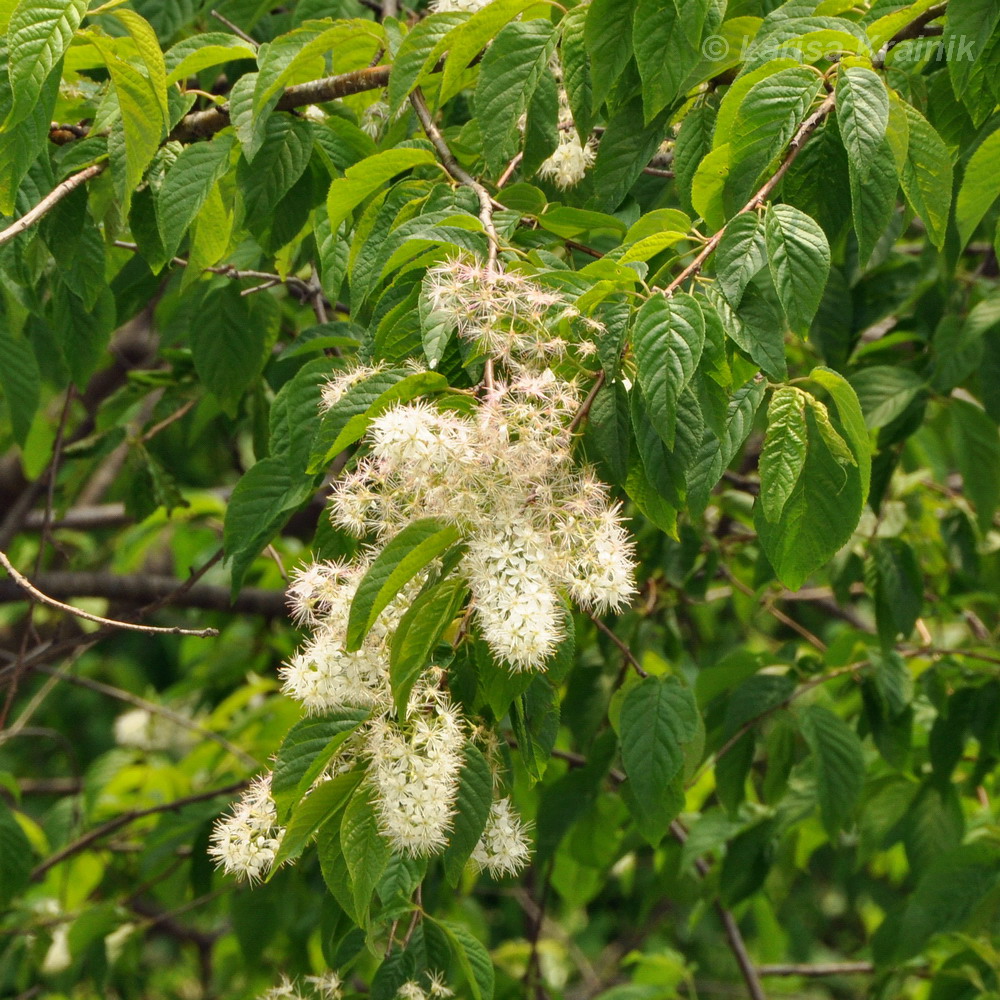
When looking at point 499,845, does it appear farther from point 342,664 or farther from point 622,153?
point 622,153

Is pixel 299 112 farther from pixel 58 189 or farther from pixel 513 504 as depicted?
pixel 513 504

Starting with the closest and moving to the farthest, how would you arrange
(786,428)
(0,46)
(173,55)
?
(786,428) → (0,46) → (173,55)

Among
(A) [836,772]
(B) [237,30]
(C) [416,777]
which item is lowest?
(A) [836,772]

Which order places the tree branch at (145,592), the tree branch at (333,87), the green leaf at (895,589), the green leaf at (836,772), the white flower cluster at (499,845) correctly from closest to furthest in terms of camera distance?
the white flower cluster at (499,845) → the tree branch at (333,87) → the green leaf at (836,772) → the green leaf at (895,589) → the tree branch at (145,592)

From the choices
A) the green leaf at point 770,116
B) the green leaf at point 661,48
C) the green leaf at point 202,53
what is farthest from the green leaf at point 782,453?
the green leaf at point 202,53

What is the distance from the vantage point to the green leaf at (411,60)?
138 centimetres

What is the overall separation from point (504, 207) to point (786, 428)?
463mm

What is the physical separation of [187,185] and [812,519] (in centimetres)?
79

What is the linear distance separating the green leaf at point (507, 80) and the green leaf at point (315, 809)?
0.68 meters

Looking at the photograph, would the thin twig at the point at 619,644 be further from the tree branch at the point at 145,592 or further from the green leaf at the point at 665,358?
the tree branch at the point at 145,592

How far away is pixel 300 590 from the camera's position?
1.11 m

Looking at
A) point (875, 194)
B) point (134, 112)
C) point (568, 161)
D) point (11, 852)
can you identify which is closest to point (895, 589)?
point (568, 161)

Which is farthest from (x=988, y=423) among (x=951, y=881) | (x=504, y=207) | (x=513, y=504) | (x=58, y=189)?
(x=58, y=189)

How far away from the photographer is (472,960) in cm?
132
